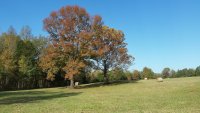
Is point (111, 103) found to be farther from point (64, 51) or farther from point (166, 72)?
point (166, 72)

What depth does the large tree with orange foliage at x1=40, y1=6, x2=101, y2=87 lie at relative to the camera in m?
54.4

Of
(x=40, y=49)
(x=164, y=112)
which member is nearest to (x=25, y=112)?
(x=164, y=112)

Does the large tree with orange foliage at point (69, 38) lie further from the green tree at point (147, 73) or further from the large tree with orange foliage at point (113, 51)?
the green tree at point (147, 73)

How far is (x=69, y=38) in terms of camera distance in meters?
55.1

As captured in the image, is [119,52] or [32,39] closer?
[119,52]

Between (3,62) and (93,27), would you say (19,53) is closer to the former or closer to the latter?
(3,62)

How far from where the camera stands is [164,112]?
15.1 metres

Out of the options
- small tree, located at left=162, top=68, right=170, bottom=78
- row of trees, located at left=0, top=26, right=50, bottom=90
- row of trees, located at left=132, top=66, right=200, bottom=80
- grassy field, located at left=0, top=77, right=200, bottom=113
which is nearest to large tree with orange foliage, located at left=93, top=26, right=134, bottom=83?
row of trees, located at left=0, top=26, right=50, bottom=90

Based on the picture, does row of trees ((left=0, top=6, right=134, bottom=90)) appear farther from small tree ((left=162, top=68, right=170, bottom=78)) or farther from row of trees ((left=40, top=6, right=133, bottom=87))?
small tree ((left=162, top=68, right=170, bottom=78))

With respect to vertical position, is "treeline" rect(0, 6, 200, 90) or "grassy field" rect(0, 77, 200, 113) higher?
"treeline" rect(0, 6, 200, 90)

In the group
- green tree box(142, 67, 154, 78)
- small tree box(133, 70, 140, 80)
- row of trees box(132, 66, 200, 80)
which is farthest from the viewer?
green tree box(142, 67, 154, 78)

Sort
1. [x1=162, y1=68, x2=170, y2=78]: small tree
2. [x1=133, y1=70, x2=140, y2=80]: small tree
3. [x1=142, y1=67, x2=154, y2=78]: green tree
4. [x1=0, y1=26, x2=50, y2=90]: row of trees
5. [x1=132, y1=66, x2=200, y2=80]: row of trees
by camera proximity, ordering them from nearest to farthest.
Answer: [x1=0, y1=26, x2=50, y2=90]: row of trees < [x1=132, y1=66, x2=200, y2=80]: row of trees < [x1=133, y1=70, x2=140, y2=80]: small tree < [x1=142, y1=67, x2=154, y2=78]: green tree < [x1=162, y1=68, x2=170, y2=78]: small tree

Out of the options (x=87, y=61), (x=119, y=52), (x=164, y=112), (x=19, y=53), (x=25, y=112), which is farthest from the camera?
(x=19, y=53)

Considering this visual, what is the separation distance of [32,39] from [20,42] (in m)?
7.92
